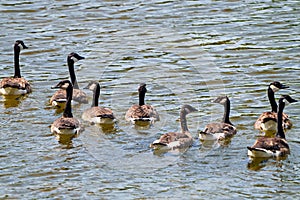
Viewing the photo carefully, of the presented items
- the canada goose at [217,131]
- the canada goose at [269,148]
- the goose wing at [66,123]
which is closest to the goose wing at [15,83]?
the goose wing at [66,123]

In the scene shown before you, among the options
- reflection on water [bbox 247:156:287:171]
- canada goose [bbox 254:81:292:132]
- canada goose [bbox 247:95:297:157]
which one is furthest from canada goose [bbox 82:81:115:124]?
reflection on water [bbox 247:156:287:171]

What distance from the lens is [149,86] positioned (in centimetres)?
1836

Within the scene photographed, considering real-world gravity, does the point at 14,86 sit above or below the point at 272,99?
above

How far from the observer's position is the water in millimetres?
12433

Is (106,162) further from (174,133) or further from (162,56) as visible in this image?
(162,56)

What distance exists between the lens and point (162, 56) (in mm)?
20531

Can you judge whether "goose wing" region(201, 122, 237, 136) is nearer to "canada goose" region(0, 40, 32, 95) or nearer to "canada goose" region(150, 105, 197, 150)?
"canada goose" region(150, 105, 197, 150)

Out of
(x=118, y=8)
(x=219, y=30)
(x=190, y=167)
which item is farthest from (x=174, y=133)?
(x=118, y=8)

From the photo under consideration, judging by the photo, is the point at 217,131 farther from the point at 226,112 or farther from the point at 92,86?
the point at 92,86

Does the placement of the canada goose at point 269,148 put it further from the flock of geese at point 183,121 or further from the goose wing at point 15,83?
the goose wing at point 15,83

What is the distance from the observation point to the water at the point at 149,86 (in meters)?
12.4

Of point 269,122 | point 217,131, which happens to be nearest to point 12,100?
point 217,131

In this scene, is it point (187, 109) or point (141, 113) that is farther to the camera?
point (141, 113)

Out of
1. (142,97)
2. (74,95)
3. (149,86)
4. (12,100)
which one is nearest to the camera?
(142,97)
